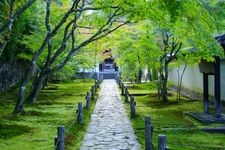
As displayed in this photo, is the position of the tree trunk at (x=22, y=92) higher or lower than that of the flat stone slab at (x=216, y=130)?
higher

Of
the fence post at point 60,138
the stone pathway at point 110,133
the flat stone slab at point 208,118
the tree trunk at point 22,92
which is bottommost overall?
the stone pathway at point 110,133

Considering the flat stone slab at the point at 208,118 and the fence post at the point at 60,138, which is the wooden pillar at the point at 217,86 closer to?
the flat stone slab at the point at 208,118

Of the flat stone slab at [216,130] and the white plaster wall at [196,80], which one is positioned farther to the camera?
the white plaster wall at [196,80]

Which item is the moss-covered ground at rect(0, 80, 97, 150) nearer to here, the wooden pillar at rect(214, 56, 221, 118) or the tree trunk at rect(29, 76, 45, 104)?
the tree trunk at rect(29, 76, 45, 104)

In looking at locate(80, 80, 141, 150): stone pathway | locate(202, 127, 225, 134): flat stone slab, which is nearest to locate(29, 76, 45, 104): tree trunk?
locate(80, 80, 141, 150): stone pathway

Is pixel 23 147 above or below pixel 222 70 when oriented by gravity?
below

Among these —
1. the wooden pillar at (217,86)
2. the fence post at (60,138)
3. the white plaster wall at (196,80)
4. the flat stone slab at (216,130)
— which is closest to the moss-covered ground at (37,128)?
the fence post at (60,138)

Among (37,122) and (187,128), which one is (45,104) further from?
(187,128)

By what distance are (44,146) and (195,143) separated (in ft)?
16.3

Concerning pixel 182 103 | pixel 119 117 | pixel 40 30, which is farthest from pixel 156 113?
pixel 40 30

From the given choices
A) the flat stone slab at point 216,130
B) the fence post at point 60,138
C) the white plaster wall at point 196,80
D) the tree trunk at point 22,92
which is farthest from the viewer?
the white plaster wall at point 196,80

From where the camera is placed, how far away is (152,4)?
14773 millimetres

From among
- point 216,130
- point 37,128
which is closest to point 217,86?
point 216,130

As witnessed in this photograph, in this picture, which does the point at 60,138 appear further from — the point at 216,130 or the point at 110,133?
the point at 216,130
